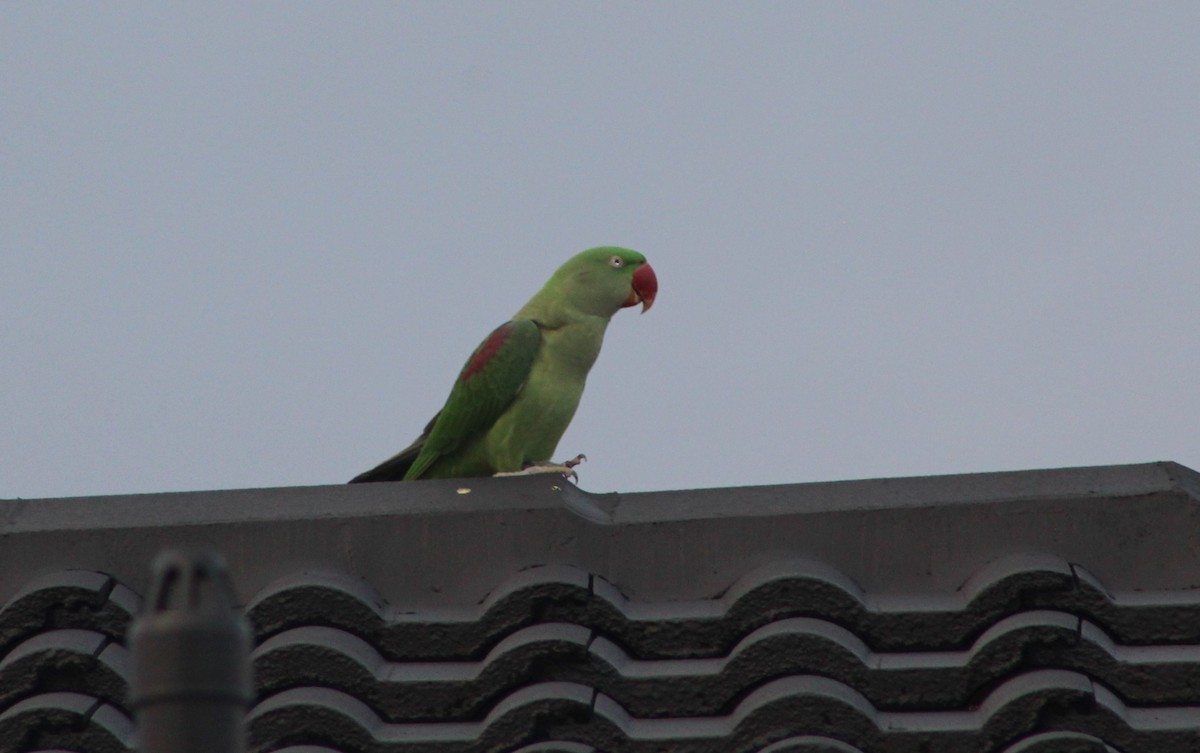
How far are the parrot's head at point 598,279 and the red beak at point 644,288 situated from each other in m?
0.03

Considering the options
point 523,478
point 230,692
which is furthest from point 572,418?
point 230,692

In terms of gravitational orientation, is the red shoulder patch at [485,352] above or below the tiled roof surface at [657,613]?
above

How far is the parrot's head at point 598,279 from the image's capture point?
15.6ft

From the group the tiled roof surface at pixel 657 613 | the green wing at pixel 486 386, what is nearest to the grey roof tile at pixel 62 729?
the tiled roof surface at pixel 657 613

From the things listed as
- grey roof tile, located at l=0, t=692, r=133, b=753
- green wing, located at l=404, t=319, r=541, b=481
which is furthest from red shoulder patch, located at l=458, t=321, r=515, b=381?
grey roof tile, located at l=0, t=692, r=133, b=753

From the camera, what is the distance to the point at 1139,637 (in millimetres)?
3166

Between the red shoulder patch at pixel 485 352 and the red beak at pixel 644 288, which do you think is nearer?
the red shoulder patch at pixel 485 352

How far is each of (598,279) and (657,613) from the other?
167 cm

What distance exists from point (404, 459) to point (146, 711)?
10.6ft

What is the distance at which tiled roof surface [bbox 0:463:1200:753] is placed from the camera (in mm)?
2988

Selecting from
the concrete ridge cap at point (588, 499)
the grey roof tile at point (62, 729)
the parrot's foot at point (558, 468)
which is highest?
the parrot's foot at point (558, 468)

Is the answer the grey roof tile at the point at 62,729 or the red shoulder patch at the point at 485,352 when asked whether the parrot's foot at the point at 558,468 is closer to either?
the red shoulder patch at the point at 485,352

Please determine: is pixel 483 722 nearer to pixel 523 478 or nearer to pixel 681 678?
pixel 681 678

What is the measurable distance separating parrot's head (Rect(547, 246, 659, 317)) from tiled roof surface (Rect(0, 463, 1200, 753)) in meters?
1.36
